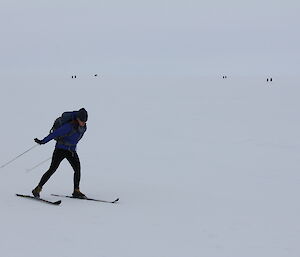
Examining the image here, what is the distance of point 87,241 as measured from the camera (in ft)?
18.8

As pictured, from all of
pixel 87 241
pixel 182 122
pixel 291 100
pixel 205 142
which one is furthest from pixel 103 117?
pixel 87 241

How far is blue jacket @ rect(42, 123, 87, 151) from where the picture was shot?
734 cm

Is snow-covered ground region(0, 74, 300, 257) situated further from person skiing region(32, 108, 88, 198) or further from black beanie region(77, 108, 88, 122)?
black beanie region(77, 108, 88, 122)

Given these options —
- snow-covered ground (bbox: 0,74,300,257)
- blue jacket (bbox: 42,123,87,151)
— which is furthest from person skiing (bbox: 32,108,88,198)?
snow-covered ground (bbox: 0,74,300,257)

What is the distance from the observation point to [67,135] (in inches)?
294

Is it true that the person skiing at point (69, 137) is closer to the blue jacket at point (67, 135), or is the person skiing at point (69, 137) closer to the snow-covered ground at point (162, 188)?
the blue jacket at point (67, 135)

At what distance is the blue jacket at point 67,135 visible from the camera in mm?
7344

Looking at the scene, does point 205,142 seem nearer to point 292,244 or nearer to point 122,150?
point 122,150

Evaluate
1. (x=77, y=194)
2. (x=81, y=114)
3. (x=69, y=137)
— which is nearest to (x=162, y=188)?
(x=77, y=194)

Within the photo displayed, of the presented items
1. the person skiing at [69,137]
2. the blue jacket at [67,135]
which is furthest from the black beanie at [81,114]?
the blue jacket at [67,135]

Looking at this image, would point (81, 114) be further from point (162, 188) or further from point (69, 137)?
point (162, 188)

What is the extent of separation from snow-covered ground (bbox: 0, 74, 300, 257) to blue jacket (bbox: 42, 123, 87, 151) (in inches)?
34.9

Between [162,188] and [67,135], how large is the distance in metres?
2.58

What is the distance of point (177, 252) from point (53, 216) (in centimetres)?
196
